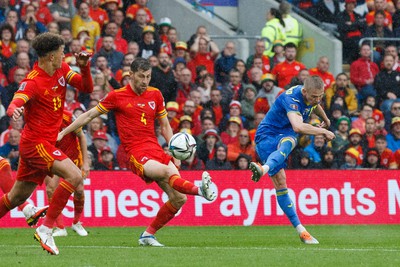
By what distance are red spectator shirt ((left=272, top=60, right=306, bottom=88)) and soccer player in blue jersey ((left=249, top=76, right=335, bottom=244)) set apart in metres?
8.44

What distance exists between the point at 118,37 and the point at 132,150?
9.53 meters

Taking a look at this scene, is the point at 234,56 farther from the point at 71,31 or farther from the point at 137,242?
the point at 137,242

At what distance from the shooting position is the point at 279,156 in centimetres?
1402

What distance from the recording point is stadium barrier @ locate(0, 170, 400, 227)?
1945cm

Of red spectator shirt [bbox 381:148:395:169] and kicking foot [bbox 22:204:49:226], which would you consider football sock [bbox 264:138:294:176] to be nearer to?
Result: kicking foot [bbox 22:204:49:226]

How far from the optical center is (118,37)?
23297mm

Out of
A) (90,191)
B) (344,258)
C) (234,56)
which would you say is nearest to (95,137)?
(90,191)

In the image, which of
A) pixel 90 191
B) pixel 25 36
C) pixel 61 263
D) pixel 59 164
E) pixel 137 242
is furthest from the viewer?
pixel 25 36

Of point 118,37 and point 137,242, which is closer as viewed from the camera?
point 137,242

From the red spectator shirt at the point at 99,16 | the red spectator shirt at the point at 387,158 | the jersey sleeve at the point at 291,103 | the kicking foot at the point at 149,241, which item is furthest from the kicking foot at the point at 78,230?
the red spectator shirt at the point at 99,16

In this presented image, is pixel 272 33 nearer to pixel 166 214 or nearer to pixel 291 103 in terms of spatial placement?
pixel 291 103

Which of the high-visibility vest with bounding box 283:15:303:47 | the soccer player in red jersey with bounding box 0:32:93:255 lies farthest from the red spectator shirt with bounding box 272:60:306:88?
the soccer player in red jersey with bounding box 0:32:93:255

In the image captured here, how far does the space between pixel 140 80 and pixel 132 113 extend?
1.45 ft

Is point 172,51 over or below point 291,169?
over
